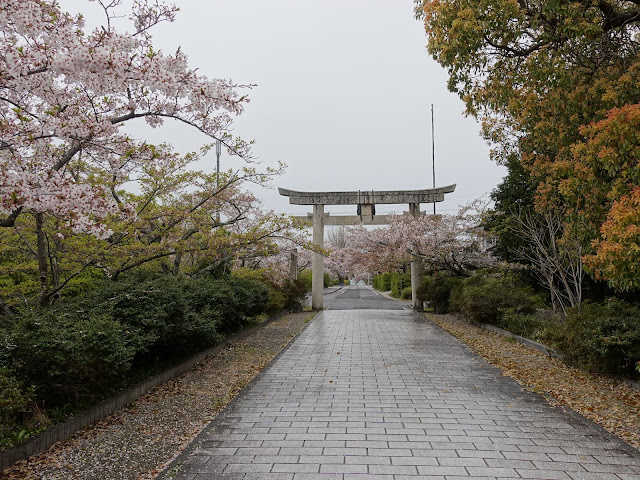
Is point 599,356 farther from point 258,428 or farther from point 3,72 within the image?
point 3,72

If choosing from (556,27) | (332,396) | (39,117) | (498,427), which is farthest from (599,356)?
(39,117)

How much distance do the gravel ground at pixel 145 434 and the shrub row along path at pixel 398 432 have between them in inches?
9.7

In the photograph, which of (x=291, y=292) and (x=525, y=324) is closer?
(x=525, y=324)

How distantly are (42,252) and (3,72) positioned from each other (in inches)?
110

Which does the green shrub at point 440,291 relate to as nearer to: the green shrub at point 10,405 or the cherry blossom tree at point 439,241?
the cherry blossom tree at point 439,241

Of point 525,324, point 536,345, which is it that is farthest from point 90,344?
point 525,324

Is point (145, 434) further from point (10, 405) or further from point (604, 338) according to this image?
point (604, 338)

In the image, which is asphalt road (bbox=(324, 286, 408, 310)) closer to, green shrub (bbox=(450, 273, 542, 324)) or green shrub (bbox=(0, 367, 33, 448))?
green shrub (bbox=(450, 273, 542, 324))

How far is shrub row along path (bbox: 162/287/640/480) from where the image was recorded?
3619mm

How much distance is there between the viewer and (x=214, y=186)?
10.8m

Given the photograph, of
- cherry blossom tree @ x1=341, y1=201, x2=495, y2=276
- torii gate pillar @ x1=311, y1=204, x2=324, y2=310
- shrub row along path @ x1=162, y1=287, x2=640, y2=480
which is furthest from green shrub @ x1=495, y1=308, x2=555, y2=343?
torii gate pillar @ x1=311, y1=204, x2=324, y2=310

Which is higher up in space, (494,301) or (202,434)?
(494,301)

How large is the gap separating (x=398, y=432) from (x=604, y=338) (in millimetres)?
3468

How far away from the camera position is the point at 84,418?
4.55m
